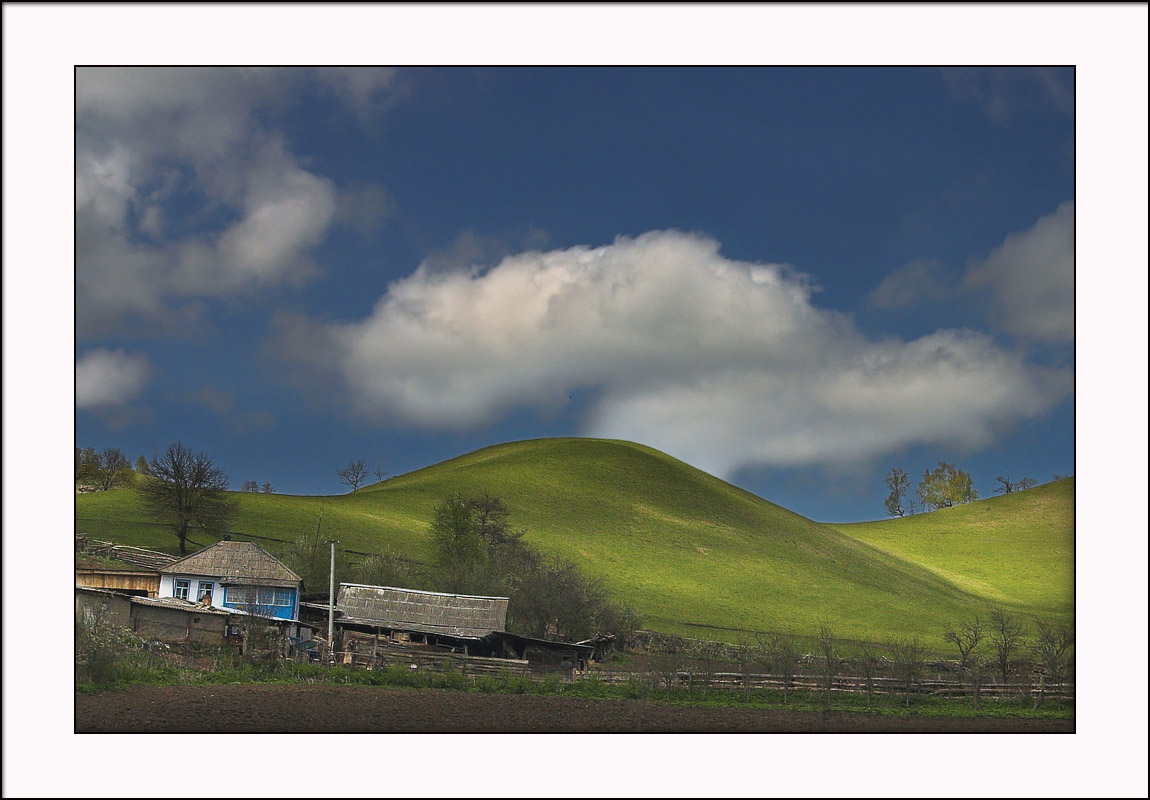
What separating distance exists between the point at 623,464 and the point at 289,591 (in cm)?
8819

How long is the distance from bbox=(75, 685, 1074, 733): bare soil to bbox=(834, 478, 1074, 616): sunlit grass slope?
7678 cm

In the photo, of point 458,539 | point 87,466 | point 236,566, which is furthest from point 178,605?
point 87,466

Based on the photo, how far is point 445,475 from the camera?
420ft

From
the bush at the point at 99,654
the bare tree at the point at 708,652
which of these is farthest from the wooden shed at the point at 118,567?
the bare tree at the point at 708,652

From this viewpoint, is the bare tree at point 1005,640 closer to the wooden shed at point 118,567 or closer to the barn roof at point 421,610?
the barn roof at point 421,610

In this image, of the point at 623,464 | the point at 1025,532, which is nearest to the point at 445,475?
the point at 623,464

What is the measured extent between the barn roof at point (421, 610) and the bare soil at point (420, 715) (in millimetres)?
13939

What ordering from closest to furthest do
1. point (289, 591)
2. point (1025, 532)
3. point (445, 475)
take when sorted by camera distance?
point (289, 591)
point (445, 475)
point (1025, 532)

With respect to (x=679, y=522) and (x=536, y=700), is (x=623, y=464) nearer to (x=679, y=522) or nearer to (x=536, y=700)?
(x=679, y=522)

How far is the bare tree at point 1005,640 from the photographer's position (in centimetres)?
4031

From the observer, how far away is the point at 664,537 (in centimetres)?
10212

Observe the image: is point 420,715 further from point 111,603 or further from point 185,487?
point 185,487

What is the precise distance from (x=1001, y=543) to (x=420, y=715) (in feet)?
454

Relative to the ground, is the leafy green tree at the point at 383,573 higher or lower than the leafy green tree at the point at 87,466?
lower
